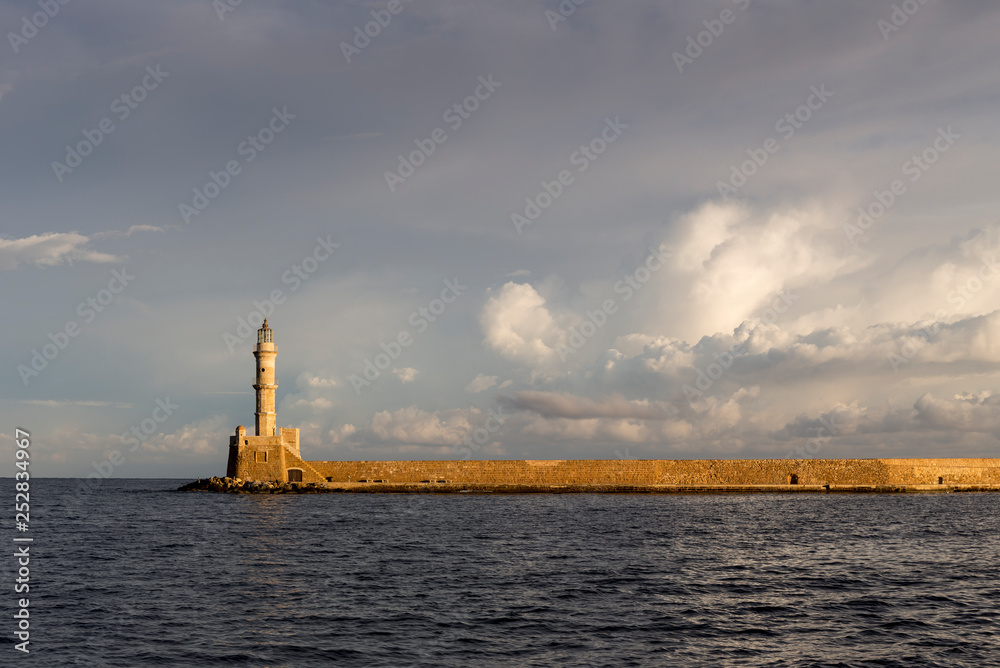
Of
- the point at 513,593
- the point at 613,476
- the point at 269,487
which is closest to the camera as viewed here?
the point at 513,593

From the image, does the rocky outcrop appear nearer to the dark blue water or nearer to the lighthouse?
the lighthouse

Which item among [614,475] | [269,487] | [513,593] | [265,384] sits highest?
[265,384]

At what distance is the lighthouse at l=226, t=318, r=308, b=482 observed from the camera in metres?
61.6

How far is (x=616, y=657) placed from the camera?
13.9 metres

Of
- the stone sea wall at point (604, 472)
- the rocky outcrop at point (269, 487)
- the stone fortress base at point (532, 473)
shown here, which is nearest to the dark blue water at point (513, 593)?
the rocky outcrop at point (269, 487)

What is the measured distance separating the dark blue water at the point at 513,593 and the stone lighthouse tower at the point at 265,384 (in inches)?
923

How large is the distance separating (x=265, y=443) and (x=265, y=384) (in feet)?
A: 15.1

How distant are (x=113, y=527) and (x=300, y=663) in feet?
91.8

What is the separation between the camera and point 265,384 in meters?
61.4

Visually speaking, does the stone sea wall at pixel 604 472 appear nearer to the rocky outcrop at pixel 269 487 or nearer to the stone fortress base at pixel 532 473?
the stone fortress base at pixel 532 473

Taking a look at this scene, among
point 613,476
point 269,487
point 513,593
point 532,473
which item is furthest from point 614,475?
point 513,593

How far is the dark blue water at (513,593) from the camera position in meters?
14.4

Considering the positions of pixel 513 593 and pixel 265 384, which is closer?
pixel 513 593

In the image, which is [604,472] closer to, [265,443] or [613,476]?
[613,476]
